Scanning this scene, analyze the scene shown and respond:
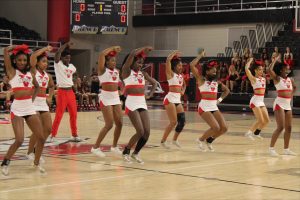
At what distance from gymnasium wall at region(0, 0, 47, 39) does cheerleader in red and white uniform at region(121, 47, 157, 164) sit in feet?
86.8

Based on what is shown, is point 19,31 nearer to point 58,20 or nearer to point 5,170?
point 58,20

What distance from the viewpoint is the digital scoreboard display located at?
3152cm

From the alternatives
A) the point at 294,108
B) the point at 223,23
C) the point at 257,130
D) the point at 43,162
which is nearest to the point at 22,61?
the point at 43,162

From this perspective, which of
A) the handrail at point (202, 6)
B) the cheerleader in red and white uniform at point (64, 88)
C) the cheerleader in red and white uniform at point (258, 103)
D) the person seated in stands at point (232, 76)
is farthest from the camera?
the handrail at point (202, 6)

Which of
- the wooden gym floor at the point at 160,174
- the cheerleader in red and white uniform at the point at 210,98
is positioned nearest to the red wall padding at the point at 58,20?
the wooden gym floor at the point at 160,174

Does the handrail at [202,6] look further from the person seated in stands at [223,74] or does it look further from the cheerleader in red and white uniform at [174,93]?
the cheerleader in red and white uniform at [174,93]

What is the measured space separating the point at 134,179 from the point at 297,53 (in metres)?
22.8

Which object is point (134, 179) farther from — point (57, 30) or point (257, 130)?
point (57, 30)

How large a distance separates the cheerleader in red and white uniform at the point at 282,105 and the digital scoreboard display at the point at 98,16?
20.3 metres

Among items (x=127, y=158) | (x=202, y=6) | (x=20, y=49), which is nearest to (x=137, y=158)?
(x=127, y=158)

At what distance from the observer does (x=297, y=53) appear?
30125 millimetres

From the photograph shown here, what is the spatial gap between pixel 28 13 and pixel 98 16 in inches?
275

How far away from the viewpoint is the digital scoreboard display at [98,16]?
1241 inches

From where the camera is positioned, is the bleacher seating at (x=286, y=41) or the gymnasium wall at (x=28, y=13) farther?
the gymnasium wall at (x=28, y=13)
